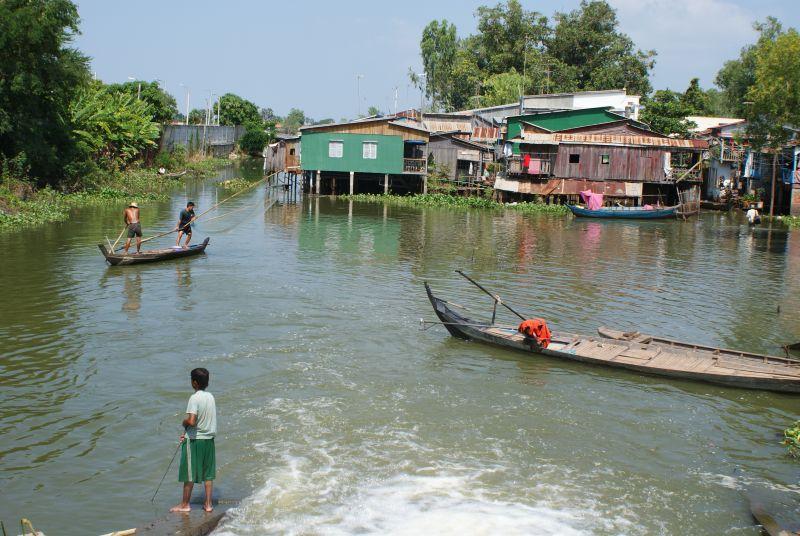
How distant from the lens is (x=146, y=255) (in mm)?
20375


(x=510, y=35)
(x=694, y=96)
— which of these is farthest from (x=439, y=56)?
(x=694, y=96)

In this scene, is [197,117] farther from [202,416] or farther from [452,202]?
[202,416]

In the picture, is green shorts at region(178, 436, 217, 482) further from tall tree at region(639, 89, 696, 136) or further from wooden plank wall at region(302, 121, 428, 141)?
tall tree at region(639, 89, 696, 136)

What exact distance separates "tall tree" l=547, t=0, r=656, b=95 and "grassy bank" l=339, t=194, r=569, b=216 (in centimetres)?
2928

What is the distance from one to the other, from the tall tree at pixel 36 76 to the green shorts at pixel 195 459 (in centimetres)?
2528

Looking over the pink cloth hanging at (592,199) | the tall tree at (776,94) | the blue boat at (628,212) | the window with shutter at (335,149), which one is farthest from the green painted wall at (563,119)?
the window with shutter at (335,149)

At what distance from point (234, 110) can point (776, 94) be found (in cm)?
6275

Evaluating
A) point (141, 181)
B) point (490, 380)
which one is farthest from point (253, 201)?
point (490, 380)

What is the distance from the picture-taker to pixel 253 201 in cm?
4197

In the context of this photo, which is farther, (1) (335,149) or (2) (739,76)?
(2) (739,76)

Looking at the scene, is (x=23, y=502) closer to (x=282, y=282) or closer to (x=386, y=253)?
(x=282, y=282)

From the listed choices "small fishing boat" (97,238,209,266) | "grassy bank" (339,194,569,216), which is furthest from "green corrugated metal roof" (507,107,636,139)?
"small fishing boat" (97,238,209,266)

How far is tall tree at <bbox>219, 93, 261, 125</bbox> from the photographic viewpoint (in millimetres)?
86125

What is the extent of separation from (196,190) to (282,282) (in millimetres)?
29004
